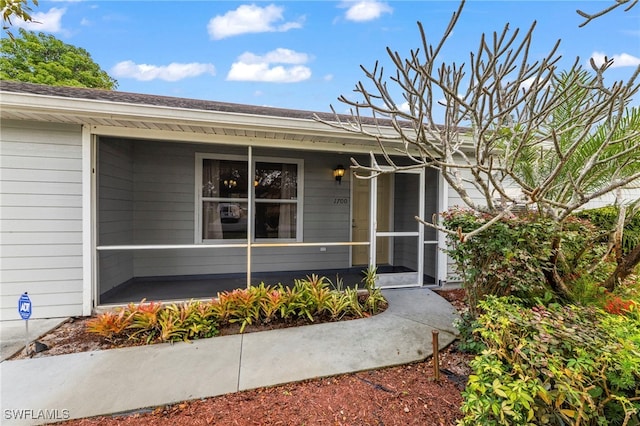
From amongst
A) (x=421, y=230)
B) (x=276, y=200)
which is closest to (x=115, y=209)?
A: (x=276, y=200)

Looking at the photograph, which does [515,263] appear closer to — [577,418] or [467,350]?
[467,350]

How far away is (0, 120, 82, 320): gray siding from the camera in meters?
3.58

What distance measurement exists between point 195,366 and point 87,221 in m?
2.57

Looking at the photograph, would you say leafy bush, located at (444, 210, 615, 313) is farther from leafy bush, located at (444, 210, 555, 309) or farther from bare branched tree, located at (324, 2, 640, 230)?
bare branched tree, located at (324, 2, 640, 230)

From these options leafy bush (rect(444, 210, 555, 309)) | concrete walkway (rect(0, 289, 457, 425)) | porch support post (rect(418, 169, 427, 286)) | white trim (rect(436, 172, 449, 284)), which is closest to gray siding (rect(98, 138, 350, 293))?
porch support post (rect(418, 169, 427, 286))

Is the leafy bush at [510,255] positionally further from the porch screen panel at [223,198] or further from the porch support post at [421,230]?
the porch screen panel at [223,198]

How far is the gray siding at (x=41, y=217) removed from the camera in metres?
3.58

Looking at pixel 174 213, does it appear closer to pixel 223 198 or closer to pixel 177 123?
pixel 223 198

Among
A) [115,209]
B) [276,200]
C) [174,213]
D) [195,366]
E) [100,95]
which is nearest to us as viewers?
[195,366]

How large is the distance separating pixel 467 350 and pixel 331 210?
3985 millimetres

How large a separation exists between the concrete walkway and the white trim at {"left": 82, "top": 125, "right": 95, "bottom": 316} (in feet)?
3.68

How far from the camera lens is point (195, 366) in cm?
266

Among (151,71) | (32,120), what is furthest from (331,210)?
(151,71)

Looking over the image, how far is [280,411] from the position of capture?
6.84ft
